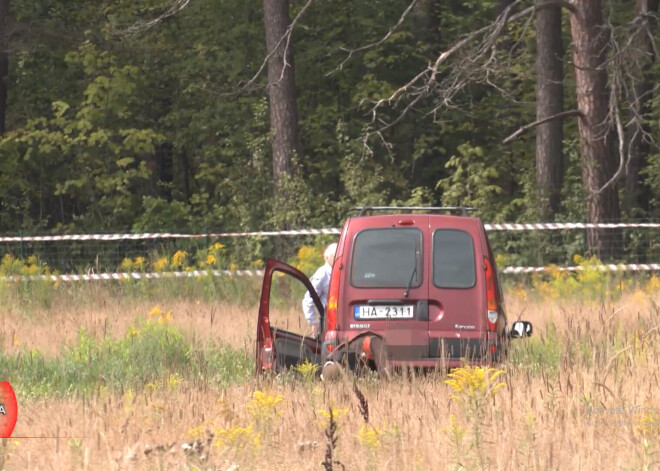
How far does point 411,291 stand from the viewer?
38.1ft

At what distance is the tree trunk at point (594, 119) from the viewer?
22.4 m

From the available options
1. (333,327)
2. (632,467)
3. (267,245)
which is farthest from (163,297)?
(632,467)

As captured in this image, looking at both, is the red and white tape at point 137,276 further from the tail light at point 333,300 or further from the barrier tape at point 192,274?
the tail light at point 333,300

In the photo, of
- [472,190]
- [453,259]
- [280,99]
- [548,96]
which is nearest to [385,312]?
[453,259]

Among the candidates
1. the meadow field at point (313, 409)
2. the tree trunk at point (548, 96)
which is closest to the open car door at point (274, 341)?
the meadow field at point (313, 409)

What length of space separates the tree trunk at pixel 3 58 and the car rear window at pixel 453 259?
67.9 feet

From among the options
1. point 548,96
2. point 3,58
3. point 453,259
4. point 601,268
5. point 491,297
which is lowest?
point 601,268

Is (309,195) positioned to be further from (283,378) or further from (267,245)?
(283,378)

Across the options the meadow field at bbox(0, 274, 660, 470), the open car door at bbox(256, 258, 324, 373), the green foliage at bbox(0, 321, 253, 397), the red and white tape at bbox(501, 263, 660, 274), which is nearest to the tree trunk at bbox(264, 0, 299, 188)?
the red and white tape at bbox(501, 263, 660, 274)

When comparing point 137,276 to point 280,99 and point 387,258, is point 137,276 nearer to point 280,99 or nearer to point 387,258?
point 280,99

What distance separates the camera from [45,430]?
339 inches

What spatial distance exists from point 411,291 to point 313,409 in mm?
3044

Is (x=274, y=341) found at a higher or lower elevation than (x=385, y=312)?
lower

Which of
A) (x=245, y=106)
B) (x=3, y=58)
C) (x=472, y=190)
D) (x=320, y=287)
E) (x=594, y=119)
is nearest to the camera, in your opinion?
(x=320, y=287)
